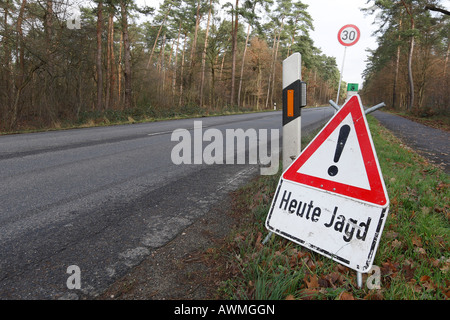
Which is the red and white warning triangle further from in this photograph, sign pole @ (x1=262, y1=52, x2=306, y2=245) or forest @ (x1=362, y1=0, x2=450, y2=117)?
forest @ (x1=362, y1=0, x2=450, y2=117)

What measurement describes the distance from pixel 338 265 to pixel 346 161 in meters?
0.77

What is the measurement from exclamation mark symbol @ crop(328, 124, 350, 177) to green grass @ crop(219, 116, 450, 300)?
0.66 metres

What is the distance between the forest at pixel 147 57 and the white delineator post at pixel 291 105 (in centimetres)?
1270

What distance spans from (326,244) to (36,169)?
15.8 feet

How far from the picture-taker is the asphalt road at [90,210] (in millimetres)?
1879

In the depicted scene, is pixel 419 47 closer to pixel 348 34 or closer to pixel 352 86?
pixel 348 34

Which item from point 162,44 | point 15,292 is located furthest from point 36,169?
point 162,44

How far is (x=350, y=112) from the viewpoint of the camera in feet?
6.29

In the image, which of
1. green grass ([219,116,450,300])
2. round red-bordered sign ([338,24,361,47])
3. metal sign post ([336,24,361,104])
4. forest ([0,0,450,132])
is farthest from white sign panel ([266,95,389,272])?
forest ([0,0,450,132])

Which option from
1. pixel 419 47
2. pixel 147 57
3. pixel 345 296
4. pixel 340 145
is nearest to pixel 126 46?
pixel 147 57

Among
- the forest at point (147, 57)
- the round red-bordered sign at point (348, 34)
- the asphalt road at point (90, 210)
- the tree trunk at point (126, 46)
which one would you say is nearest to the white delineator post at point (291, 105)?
the asphalt road at point (90, 210)

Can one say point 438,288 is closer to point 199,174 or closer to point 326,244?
point 326,244

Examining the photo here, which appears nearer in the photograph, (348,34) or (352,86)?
(352,86)

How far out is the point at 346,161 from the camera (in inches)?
73.3
